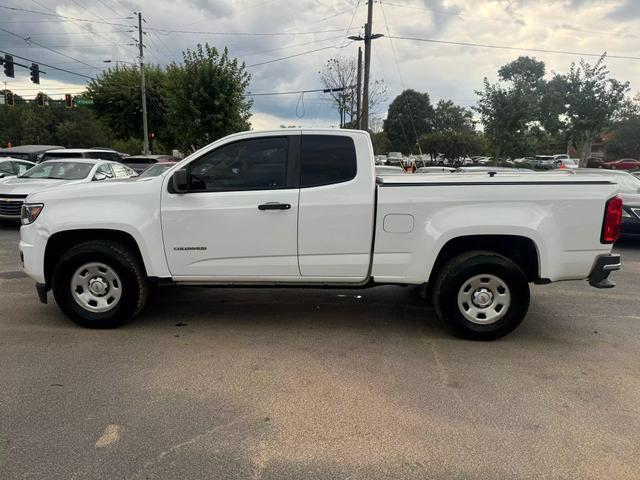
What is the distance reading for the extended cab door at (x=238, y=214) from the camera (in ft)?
14.8

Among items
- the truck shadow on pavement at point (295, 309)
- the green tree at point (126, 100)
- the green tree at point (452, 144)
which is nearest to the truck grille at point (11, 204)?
the truck shadow on pavement at point (295, 309)

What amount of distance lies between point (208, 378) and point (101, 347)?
1228 millimetres

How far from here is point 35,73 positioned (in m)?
25.8

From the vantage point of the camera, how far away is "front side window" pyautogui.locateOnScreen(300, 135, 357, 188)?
4555 mm

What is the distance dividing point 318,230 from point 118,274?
1964 millimetres

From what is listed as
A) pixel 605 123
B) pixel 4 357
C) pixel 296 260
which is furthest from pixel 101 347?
pixel 605 123

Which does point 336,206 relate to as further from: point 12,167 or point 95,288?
point 12,167

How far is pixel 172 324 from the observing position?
4980mm

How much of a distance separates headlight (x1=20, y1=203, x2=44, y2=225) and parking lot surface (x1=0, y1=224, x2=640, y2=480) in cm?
106

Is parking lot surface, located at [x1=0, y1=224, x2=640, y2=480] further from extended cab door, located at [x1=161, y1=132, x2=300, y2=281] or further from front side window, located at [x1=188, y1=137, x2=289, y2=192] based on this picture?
front side window, located at [x1=188, y1=137, x2=289, y2=192]

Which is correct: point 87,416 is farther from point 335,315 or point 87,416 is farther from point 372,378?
point 335,315

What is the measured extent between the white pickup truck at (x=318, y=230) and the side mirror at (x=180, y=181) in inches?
0.5

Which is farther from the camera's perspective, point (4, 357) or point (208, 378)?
point (4, 357)

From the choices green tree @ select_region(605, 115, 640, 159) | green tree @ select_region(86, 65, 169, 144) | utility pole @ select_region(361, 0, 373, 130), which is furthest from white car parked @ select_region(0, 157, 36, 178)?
green tree @ select_region(605, 115, 640, 159)
